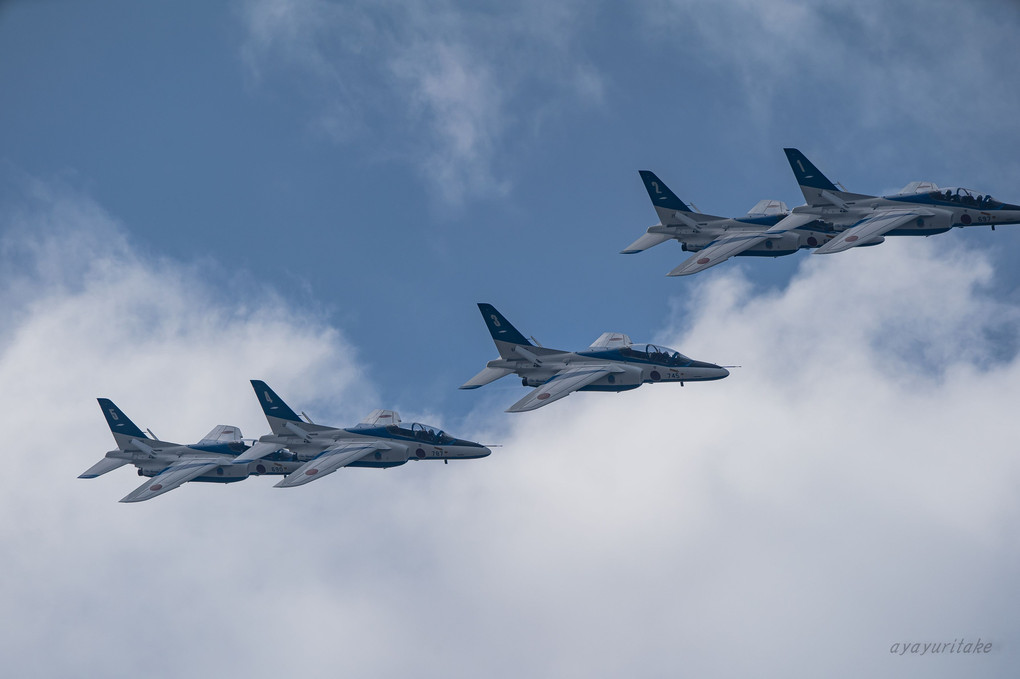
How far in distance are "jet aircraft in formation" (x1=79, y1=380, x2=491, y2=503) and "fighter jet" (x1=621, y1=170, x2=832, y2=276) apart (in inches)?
988

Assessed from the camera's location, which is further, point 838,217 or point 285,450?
point 838,217

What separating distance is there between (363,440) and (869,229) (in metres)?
46.2

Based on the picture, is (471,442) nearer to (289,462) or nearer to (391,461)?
(391,461)

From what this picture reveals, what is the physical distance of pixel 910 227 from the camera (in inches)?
5167

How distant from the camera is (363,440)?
127 m

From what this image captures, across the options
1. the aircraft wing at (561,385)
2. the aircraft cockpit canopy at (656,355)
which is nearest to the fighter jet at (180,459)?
the aircraft wing at (561,385)

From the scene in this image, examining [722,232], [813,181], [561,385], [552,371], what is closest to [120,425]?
[552,371]

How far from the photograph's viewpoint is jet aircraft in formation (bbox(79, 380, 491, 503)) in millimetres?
126312

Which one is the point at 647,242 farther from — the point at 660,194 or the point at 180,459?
the point at 180,459

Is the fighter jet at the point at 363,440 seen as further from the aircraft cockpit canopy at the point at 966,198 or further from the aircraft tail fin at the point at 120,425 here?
the aircraft cockpit canopy at the point at 966,198

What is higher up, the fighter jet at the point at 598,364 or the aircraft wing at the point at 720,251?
the aircraft wing at the point at 720,251

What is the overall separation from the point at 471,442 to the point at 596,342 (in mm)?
13912

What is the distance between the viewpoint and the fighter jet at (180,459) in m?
129

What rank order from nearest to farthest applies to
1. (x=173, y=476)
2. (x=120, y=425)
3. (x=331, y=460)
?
(x=331, y=460)
(x=173, y=476)
(x=120, y=425)
